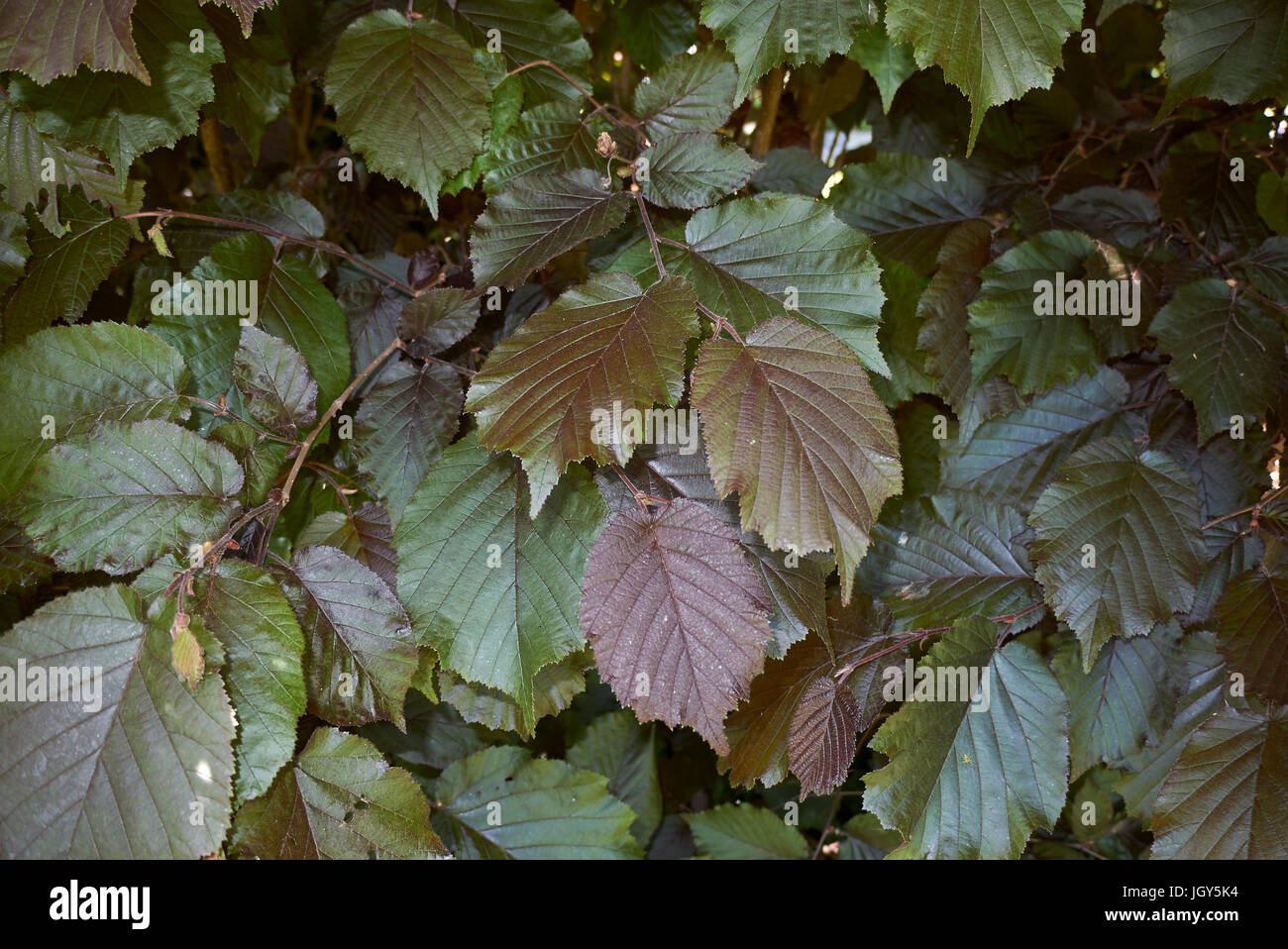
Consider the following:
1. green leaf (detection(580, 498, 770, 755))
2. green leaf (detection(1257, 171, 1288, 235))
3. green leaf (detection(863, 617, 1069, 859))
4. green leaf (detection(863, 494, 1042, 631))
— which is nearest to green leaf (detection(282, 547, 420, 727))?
green leaf (detection(580, 498, 770, 755))

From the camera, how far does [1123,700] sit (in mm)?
1236

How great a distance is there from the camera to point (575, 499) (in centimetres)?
100

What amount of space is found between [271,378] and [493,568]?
0.36 m

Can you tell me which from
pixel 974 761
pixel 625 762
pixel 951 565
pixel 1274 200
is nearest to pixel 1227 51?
pixel 1274 200

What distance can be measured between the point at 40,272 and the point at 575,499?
0.76 m

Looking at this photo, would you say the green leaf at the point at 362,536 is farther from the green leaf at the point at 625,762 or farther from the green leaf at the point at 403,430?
the green leaf at the point at 625,762

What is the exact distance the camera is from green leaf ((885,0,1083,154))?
100 centimetres

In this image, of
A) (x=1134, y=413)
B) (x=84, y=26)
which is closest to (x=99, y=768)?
(x=84, y=26)

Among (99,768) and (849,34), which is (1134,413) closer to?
(849,34)

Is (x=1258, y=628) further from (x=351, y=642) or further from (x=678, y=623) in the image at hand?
(x=351, y=642)

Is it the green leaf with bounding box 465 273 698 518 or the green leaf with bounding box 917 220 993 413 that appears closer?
the green leaf with bounding box 465 273 698 518

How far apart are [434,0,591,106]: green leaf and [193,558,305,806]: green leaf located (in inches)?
30.2

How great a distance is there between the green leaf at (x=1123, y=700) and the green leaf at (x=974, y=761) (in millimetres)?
90

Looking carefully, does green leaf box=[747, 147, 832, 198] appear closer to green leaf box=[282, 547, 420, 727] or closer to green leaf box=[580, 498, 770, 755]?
green leaf box=[580, 498, 770, 755]
